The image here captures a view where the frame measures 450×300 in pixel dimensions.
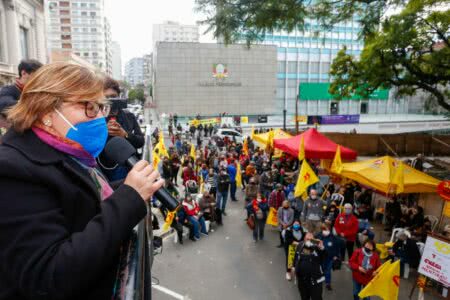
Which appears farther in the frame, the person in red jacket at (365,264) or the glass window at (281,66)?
the glass window at (281,66)

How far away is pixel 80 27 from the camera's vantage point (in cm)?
9606

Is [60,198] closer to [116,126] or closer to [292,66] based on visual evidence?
[116,126]

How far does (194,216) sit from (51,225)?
35.6 ft

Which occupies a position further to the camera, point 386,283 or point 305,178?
point 305,178

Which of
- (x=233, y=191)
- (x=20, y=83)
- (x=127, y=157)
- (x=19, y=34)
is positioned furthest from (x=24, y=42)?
(x=127, y=157)

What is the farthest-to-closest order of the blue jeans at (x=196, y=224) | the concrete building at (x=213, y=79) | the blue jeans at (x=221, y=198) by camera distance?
the concrete building at (x=213, y=79)
the blue jeans at (x=221, y=198)
the blue jeans at (x=196, y=224)

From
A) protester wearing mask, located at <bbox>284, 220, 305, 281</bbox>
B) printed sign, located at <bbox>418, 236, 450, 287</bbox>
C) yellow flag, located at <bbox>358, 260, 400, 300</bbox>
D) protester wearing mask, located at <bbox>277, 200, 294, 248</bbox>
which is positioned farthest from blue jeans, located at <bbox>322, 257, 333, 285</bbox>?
printed sign, located at <bbox>418, 236, 450, 287</bbox>

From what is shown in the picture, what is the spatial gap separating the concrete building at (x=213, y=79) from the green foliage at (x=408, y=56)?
37.9 meters

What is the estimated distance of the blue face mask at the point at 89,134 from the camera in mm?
1264

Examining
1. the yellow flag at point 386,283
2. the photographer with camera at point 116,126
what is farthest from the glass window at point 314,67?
the photographer with camera at point 116,126

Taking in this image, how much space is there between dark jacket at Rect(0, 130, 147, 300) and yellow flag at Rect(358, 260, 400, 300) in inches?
278

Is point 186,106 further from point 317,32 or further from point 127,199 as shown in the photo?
point 127,199

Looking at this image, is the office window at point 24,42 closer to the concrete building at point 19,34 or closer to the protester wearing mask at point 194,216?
the concrete building at point 19,34

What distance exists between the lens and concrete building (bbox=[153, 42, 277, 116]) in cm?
5394
